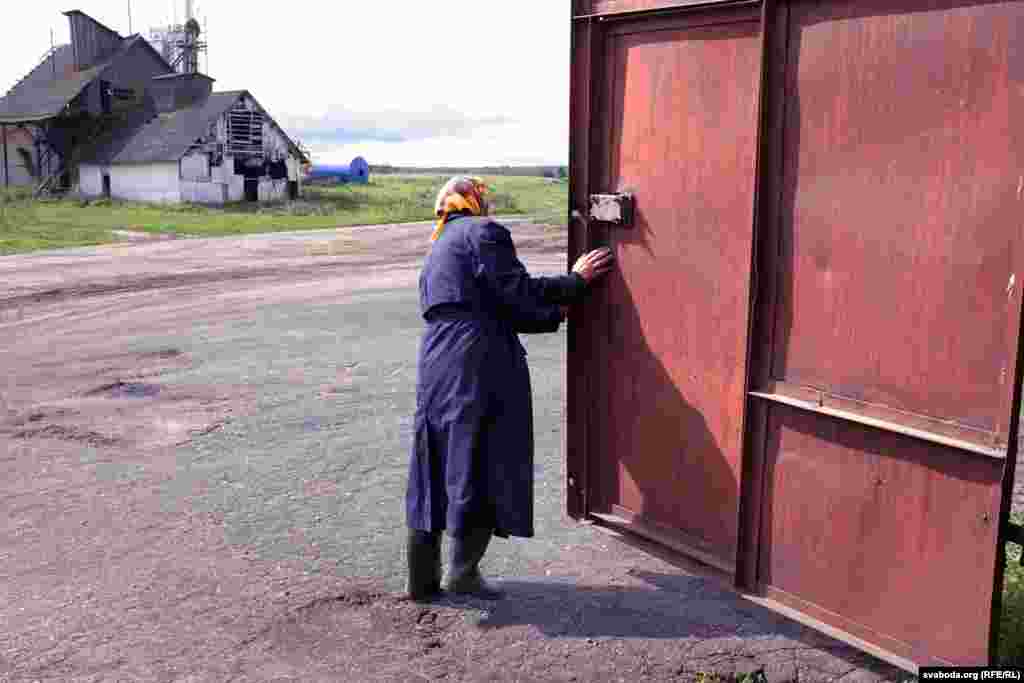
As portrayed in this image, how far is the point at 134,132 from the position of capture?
47.2 metres

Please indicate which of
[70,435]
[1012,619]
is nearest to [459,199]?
[1012,619]

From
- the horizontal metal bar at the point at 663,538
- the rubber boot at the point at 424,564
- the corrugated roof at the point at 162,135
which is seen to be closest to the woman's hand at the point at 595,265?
the horizontal metal bar at the point at 663,538

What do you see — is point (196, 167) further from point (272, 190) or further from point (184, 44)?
point (184, 44)

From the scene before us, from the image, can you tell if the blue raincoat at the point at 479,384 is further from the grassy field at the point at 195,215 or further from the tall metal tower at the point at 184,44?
the tall metal tower at the point at 184,44

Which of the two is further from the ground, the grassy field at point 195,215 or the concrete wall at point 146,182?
the concrete wall at point 146,182

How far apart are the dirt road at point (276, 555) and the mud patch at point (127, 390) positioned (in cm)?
3

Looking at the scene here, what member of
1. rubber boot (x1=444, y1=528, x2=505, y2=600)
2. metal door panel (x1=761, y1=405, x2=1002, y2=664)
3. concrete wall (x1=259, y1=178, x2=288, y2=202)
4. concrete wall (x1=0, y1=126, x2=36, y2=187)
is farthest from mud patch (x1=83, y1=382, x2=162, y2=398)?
concrete wall (x1=0, y1=126, x2=36, y2=187)

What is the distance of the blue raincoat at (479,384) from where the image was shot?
4.16 meters

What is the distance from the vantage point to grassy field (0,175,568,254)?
27.0 meters

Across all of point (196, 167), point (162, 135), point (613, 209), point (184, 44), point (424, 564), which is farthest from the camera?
point (184, 44)

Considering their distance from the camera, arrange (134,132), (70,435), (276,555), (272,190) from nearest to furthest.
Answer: (276,555) → (70,435) → (272,190) → (134,132)

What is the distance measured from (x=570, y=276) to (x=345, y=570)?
1.89 meters

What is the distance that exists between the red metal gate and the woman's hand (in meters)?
0.06

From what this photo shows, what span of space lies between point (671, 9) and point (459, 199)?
4.06ft
